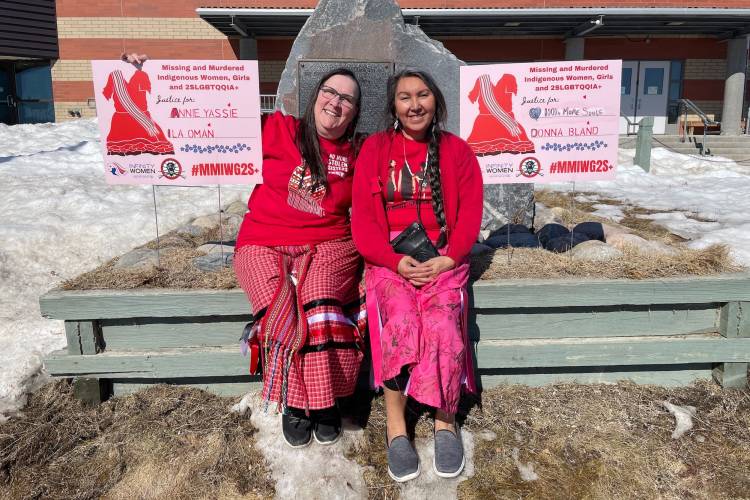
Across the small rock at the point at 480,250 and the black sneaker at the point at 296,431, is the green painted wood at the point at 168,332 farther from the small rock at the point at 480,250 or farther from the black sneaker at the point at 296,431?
the small rock at the point at 480,250

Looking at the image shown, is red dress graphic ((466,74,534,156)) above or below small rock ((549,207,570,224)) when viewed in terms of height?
above

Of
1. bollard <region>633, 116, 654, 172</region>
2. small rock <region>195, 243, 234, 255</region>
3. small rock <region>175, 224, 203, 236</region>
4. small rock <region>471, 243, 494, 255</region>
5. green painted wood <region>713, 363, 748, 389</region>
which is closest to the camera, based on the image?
green painted wood <region>713, 363, 748, 389</region>

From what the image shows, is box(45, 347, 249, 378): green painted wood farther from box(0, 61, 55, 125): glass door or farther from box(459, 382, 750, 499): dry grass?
box(0, 61, 55, 125): glass door

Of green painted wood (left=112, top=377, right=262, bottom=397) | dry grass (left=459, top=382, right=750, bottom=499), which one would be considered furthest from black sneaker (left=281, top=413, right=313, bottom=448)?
dry grass (left=459, top=382, right=750, bottom=499)

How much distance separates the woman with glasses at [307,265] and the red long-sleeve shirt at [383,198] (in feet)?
0.74

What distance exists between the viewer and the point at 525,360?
2744mm

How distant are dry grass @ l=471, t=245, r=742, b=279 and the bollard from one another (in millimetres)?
8179

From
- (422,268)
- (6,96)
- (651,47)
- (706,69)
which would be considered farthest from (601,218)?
(6,96)

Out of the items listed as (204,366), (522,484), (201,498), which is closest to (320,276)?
(204,366)

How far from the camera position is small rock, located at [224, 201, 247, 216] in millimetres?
5864

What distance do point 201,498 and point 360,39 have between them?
3.85 metres

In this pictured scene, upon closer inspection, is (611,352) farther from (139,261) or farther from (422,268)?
(139,261)

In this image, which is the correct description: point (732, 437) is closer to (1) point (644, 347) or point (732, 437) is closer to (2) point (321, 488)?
(1) point (644, 347)

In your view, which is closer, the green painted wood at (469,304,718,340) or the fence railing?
the green painted wood at (469,304,718,340)
